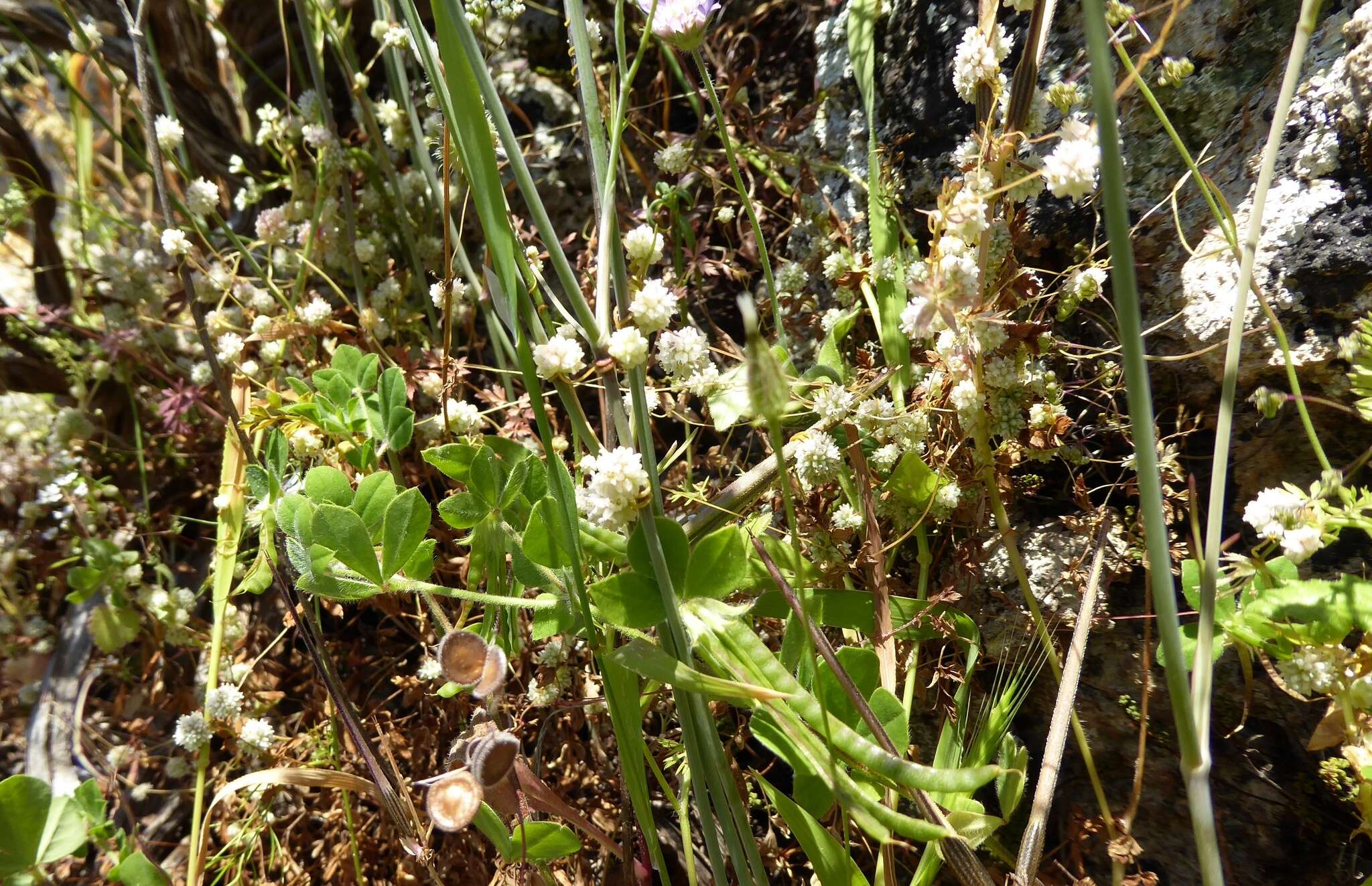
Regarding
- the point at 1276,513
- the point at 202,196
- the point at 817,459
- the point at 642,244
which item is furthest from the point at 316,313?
the point at 1276,513

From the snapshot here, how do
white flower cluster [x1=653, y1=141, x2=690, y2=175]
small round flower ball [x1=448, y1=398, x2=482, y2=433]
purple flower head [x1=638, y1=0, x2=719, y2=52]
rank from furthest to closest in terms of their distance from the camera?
white flower cluster [x1=653, y1=141, x2=690, y2=175]
small round flower ball [x1=448, y1=398, x2=482, y2=433]
purple flower head [x1=638, y1=0, x2=719, y2=52]

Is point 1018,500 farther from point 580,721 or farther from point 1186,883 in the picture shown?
point 580,721

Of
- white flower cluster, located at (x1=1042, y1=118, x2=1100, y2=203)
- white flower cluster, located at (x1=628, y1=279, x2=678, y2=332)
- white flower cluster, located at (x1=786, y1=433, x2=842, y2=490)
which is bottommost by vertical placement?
white flower cluster, located at (x1=786, y1=433, x2=842, y2=490)

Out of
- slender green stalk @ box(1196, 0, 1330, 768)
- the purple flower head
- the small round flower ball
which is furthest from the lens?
the small round flower ball

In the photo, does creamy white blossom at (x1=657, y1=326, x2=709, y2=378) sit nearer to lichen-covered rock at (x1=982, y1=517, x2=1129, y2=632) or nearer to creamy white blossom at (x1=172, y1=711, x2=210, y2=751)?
lichen-covered rock at (x1=982, y1=517, x2=1129, y2=632)

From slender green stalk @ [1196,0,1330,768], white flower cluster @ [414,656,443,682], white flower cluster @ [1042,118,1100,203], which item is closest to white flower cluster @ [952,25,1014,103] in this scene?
white flower cluster @ [1042,118,1100,203]

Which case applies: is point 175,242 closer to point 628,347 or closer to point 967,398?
point 628,347

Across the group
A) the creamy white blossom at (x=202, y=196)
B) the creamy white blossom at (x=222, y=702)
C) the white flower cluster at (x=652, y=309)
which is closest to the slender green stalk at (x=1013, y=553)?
the white flower cluster at (x=652, y=309)

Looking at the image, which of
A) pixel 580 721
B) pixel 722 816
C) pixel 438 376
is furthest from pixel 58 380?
pixel 722 816
